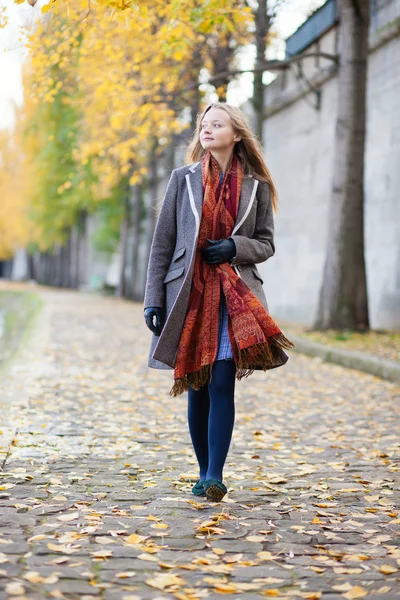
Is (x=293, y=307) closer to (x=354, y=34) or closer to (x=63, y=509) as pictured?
(x=354, y=34)

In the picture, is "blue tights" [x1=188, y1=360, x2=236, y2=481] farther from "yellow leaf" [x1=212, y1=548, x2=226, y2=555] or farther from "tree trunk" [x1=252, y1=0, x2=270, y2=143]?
"tree trunk" [x1=252, y1=0, x2=270, y2=143]

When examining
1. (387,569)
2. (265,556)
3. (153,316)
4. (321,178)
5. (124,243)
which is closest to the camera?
(387,569)

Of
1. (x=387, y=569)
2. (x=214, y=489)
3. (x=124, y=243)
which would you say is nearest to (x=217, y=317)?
(x=214, y=489)

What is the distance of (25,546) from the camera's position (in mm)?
3549

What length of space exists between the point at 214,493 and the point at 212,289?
99 cm

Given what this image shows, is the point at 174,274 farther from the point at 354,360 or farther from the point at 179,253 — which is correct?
the point at 354,360

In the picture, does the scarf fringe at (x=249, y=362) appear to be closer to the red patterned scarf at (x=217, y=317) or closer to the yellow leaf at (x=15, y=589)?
the red patterned scarf at (x=217, y=317)

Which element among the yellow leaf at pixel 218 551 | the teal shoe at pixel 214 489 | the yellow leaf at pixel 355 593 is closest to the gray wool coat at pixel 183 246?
the teal shoe at pixel 214 489

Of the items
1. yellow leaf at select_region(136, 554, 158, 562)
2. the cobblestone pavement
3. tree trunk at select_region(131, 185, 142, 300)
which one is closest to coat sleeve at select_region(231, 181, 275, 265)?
the cobblestone pavement

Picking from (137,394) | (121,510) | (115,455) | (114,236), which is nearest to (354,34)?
(137,394)

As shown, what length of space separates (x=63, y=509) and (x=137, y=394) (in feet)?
14.0

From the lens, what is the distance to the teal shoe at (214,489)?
4.34m

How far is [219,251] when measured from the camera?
4344 millimetres

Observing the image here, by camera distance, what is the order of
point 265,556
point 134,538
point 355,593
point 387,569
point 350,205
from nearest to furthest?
→ point 355,593, point 387,569, point 265,556, point 134,538, point 350,205
